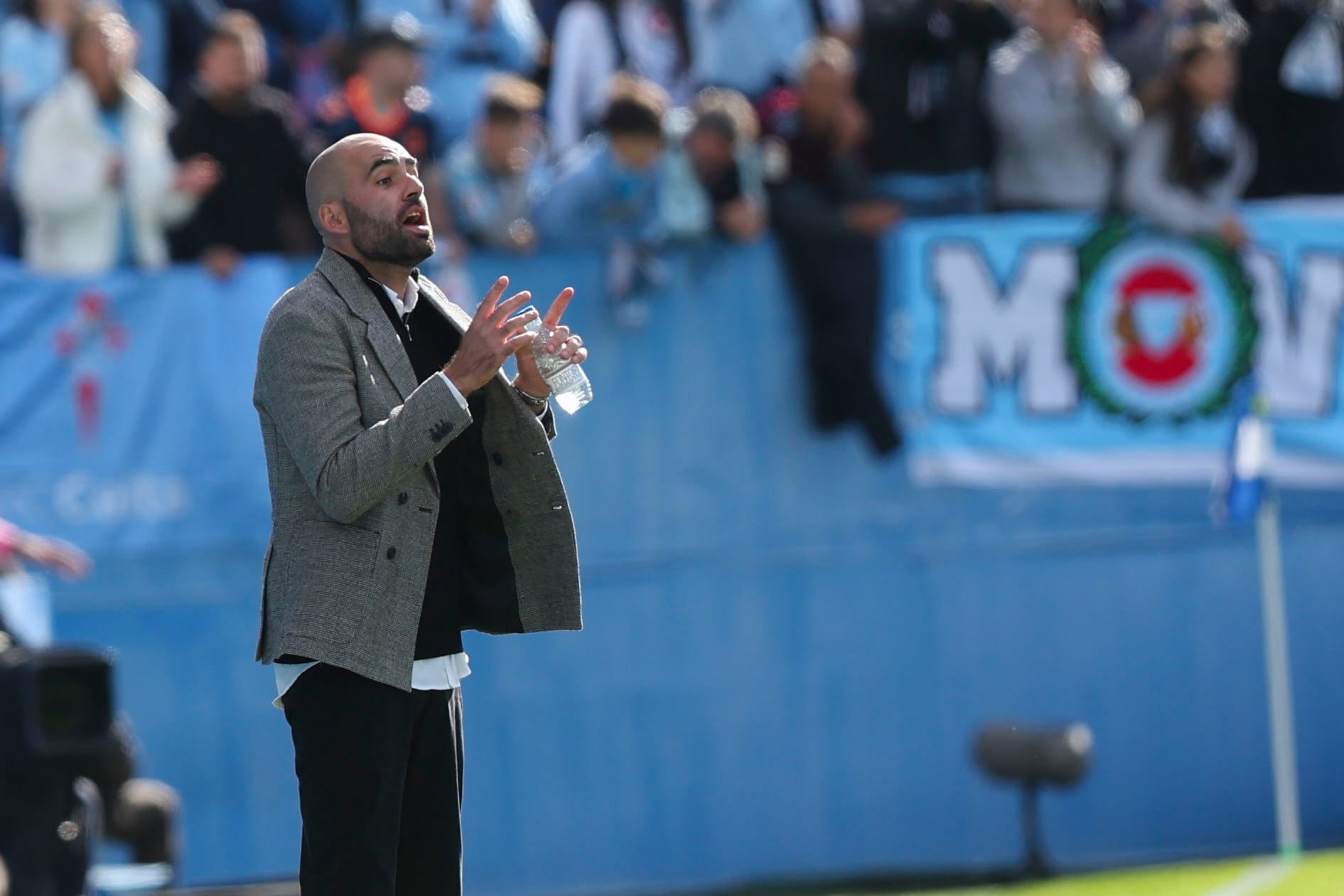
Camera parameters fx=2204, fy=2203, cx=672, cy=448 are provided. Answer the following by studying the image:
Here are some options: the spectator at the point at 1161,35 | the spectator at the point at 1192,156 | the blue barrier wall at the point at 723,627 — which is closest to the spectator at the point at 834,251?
the blue barrier wall at the point at 723,627

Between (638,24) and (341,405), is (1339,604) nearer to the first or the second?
(638,24)

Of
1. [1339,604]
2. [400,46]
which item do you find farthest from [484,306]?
[1339,604]

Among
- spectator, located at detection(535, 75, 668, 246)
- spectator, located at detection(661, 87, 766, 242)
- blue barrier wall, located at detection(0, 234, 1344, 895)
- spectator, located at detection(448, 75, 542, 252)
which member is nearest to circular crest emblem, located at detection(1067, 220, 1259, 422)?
blue barrier wall, located at detection(0, 234, 1344, 895)

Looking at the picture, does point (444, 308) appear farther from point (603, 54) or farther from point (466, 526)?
point (603, 54)

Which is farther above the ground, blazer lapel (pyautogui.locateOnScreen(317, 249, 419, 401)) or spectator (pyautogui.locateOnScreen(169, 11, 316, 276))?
spectator (pyautogui.locateOnScreen(169, 11, 316, 276))

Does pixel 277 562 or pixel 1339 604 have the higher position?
pixel 277 562

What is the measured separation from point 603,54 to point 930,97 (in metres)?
1.59

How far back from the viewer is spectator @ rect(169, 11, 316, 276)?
922 centimetres

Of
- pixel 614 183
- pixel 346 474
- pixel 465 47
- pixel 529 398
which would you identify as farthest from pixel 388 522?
pixel 465 47

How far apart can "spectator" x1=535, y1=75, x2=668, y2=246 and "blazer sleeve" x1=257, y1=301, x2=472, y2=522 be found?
216 inches

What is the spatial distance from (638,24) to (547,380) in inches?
263

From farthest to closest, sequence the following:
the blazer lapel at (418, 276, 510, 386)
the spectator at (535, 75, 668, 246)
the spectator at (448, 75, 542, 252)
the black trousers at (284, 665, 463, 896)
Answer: the spectator at (535, 75, 668, 246)
the spectator at (448, 75, 542, 252)
the blazer lapel at (418, 276, 510, 386)
the black trousers at (284, 665, 463, 896)

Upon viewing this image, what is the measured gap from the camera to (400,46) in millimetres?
9180

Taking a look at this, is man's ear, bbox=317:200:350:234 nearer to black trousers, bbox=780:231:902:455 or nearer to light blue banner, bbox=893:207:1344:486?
black trousers, bbox=780:231:902:455
